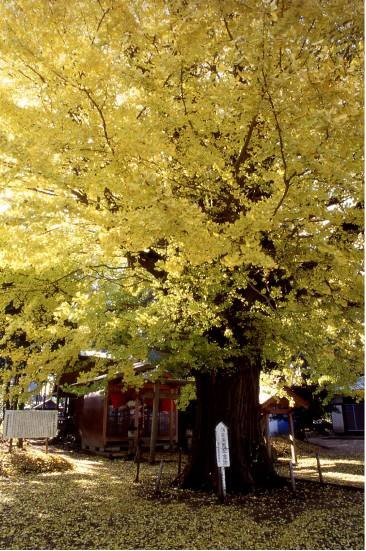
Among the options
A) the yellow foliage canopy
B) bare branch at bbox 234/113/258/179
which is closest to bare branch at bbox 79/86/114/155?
the yellow foliage canopy

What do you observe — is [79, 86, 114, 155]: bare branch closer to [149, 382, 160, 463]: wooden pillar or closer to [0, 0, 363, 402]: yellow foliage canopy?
[0, 0, 363, 402]: yellow foliage canopy

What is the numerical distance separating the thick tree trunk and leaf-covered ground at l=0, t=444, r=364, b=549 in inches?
17.9

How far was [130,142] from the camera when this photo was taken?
4281mm

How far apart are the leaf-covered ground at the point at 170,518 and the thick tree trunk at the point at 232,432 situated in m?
0.45

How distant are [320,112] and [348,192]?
180 centimetres

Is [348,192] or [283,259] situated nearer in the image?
[348,192]

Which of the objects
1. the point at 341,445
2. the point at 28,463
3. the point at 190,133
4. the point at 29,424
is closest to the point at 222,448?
the point at 190,133

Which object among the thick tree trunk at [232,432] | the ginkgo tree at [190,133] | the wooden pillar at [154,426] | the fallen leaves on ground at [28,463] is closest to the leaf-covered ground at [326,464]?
the thick tree trunk at [232,432]

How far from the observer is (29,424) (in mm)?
12672

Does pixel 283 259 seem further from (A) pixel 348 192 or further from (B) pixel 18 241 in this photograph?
(B) pixel 18 241

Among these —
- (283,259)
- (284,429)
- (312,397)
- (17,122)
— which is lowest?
(284,429)

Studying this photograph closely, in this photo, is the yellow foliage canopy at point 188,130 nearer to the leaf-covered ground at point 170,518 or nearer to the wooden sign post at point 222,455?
the wooden sign post at point 222,455

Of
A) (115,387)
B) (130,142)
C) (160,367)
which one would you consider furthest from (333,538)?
(115,387)

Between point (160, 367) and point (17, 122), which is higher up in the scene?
point (17, 122)
